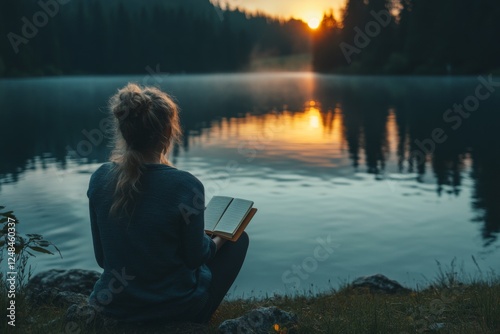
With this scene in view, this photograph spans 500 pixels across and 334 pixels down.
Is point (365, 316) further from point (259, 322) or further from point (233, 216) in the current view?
point (233, 216)

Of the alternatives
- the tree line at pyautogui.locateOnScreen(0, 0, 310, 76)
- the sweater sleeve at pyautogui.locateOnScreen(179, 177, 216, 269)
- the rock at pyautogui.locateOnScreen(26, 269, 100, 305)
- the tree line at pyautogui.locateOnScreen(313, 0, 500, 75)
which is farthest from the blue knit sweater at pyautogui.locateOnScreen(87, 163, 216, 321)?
the tree line at pyautogui.locateOnScreen(0, 0, 310, 76)

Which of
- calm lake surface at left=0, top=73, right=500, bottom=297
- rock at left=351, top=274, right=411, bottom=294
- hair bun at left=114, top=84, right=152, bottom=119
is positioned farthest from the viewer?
calm lake surface at left=0, top=73, right=500, bottom=297

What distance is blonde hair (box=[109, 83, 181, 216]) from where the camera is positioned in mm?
4004

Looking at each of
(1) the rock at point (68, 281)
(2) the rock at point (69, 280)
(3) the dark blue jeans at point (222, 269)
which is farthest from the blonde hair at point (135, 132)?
(2) the rock at point (69, 280)

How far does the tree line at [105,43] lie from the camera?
10325 cm

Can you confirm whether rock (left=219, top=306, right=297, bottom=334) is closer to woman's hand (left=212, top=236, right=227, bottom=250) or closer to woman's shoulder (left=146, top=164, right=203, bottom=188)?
woman's hand (left=212, top=236, right=227, bottom=250)

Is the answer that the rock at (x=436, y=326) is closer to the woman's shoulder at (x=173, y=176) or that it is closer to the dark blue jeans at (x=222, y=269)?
the dark blue jeans at (x=222, y=269)

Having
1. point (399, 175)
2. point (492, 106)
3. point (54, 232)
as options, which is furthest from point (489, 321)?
point (492, 106)

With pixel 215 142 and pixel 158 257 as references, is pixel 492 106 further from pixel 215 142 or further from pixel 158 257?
pixel 158 257

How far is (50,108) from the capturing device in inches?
1607

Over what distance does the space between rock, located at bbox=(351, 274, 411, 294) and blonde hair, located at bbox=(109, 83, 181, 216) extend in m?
4.27

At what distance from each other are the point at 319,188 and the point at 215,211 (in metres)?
9.51

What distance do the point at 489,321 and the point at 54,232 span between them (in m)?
8.14

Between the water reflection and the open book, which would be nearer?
the open book
